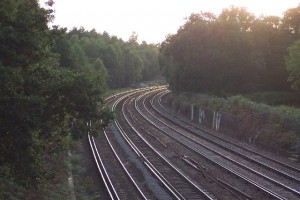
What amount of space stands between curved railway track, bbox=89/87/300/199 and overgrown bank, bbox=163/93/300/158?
1.64 m

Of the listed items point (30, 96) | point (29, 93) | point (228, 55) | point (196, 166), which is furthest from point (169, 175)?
point (228, 55)

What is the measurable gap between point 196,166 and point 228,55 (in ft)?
86.4

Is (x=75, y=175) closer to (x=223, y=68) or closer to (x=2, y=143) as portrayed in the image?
(x=2, y=143)

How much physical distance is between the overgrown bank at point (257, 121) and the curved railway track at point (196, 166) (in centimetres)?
164

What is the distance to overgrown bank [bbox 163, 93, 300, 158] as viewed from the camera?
29.0 metres

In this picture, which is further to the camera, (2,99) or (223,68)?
(223,68)

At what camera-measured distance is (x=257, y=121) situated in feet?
110

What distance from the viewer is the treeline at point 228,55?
48.9 metres

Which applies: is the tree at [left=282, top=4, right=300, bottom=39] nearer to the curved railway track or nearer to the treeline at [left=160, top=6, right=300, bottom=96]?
the treeline at [left=160, top=6, right=300, bottom=96]

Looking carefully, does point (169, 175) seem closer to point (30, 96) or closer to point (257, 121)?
point (30, 96)

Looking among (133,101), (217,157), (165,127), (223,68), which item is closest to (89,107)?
(217,157)

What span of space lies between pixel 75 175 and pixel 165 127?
17.9m

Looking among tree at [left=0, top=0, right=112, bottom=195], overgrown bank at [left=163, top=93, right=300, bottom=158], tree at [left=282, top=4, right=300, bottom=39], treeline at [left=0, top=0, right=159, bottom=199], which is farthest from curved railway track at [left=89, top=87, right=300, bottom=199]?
tree at [left=282, top=4, right=300, bottom=39]

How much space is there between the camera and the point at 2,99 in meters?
12.1
